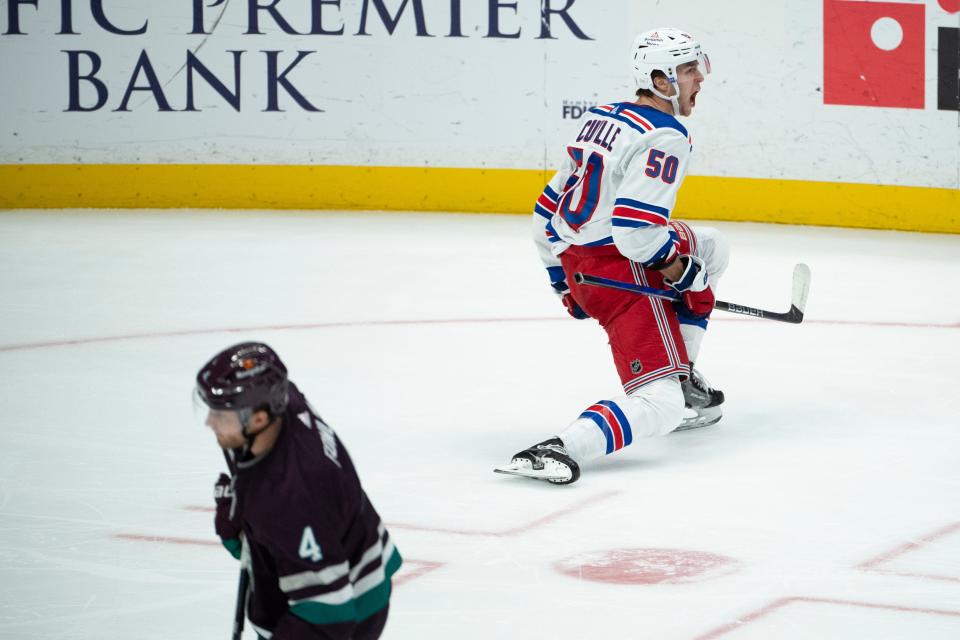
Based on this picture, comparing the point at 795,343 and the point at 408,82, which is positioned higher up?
the point at 408,82

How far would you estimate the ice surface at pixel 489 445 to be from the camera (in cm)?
305

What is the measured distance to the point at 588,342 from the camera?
18.5ft

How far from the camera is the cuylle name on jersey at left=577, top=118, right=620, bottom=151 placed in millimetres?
3904

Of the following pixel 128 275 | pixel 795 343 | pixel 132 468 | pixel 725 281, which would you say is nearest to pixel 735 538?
pixel 132 468

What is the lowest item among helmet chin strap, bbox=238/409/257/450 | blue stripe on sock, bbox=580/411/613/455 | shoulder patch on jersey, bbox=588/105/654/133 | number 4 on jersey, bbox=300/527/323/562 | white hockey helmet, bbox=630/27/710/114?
blue stripe on sock, bbox=580/411/613/455

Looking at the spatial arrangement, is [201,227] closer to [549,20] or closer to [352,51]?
[352,51]

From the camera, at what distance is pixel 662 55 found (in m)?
3.91

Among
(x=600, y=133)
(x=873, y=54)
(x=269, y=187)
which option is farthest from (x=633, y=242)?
(x=269, y=187)

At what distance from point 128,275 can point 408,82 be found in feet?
7.76

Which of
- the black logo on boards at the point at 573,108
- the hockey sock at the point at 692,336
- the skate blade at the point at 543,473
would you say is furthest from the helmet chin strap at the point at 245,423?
the black logo on boards at the point at 573,108

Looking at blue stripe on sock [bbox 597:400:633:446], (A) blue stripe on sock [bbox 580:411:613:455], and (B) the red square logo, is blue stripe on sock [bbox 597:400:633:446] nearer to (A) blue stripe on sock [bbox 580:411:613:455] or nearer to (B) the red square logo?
(A) blue stripe on sock [bbox 580:411:613:455]

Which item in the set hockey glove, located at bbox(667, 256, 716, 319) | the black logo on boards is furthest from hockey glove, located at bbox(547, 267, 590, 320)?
the black logo on boards

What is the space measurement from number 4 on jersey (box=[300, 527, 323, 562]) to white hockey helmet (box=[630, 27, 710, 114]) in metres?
2.21

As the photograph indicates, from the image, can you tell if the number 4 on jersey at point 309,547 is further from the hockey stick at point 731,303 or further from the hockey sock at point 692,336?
the hockey sock at point 692,336
